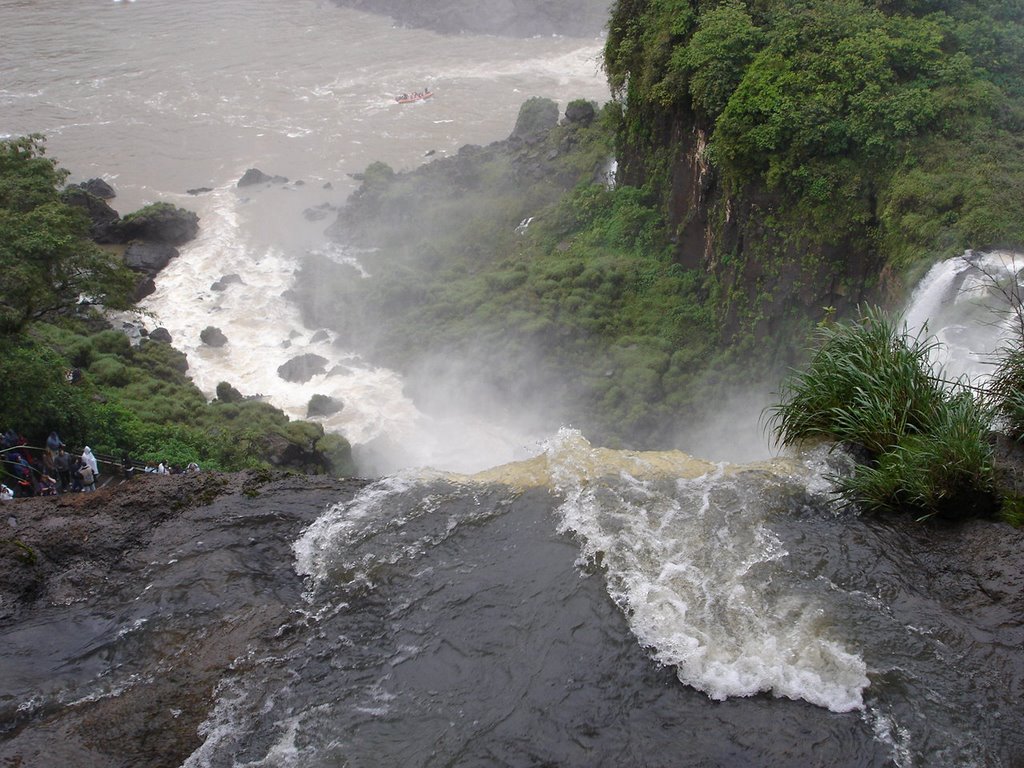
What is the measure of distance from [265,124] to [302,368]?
2172 centimetres

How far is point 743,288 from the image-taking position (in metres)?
21.4

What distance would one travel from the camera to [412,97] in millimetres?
44438

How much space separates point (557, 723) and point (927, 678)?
3.52 m

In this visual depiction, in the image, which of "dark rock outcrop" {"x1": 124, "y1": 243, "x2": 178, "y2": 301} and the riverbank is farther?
"dark rock outcrop" {"x1": 124, "y1": 243, "x2": 178, "y2": 301}

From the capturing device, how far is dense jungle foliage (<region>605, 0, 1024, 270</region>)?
56.1 ft

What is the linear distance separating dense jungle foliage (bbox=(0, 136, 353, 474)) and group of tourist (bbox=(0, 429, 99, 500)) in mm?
1010

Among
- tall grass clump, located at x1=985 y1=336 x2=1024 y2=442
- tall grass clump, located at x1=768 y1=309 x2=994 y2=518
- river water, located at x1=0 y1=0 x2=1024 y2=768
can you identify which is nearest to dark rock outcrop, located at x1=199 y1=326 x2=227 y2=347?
river water, located at x1=0 y1=0 x2=1024 y2=768

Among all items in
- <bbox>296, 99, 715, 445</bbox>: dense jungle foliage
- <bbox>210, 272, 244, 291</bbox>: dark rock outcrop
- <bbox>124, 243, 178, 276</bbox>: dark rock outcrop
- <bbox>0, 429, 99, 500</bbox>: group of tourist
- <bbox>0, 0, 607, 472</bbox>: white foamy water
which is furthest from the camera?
<bbox>124, 243, 178, 276</bbox>: dark rock outcrop

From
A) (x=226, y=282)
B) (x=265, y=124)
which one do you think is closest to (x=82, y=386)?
(x=226, y=282)

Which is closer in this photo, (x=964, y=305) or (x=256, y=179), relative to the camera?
(x=964, y=305)

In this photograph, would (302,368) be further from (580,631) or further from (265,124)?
(265,124)

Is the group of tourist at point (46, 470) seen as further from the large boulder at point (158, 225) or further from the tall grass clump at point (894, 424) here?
the large boulder at point (158, 225)

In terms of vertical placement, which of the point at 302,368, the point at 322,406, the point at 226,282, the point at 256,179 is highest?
the point at 256,179

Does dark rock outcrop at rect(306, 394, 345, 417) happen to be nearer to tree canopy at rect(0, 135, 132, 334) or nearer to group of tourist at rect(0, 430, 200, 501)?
tree canopy at rect(0, 135, 132, 334)
